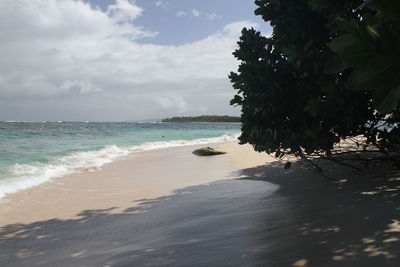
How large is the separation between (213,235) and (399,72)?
351cm

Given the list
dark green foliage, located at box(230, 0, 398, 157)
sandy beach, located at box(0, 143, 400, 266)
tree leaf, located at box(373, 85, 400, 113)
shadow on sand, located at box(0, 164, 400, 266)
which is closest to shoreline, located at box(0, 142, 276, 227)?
sandy beach, located at box(0, 143, 400, 266)

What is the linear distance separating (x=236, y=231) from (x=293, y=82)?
2.52 m

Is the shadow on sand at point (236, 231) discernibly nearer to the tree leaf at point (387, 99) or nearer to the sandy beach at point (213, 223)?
the sandy beach at point (213, 223)

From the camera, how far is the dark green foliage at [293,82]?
4703mm

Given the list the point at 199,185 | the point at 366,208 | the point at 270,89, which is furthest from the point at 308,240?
the point at 199,185

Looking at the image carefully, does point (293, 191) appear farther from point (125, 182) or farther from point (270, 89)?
point (125, 182)

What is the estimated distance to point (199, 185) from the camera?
8.25 meters

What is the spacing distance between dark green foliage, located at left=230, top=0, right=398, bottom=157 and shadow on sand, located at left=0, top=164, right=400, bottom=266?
40.1 inches

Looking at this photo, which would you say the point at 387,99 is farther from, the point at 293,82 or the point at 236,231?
the point at 293,82

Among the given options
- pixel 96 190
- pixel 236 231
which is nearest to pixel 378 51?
pixel 236 231

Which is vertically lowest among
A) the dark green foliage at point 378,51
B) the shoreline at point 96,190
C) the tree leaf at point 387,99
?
the shoreline at point 96,190

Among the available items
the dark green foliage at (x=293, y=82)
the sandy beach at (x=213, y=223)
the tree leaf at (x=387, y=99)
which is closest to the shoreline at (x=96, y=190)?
the sandy beach at (x=213, y=223)

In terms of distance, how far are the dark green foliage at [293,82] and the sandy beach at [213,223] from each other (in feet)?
3.59

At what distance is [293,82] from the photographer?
5.26 m
